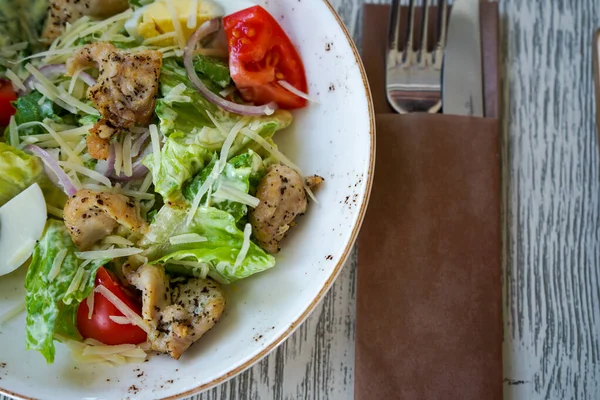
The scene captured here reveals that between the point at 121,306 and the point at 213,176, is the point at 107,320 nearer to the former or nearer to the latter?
the point at 121,306

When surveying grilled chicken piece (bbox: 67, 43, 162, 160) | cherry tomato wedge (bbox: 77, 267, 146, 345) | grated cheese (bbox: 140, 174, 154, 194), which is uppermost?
grilled chicken piece (bbox: 67, 43, 162, 160)

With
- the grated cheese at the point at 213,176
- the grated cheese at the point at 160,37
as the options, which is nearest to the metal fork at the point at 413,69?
the grated cheese at the point at 213,176

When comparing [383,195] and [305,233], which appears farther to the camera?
[383,195]

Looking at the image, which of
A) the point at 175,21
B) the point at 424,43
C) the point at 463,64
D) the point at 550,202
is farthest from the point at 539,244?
the point at 175,21

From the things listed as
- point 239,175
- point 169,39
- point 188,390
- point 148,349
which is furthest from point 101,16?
point 188,390

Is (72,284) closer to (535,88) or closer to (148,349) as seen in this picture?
(148,349)

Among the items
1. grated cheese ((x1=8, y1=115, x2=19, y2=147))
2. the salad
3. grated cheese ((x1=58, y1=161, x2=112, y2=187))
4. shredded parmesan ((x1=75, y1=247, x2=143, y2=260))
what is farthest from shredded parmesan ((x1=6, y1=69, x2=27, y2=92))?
shredded parmesan ((x1=75, y1=247, x2=143, y2=260))

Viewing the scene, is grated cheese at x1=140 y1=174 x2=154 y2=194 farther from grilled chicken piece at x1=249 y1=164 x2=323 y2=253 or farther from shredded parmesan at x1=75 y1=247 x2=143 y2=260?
grilled chicken piece at x1=249 y1=164 x2=323 y2=253
